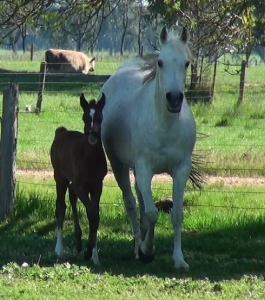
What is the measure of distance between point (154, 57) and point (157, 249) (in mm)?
2050

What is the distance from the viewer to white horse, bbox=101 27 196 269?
25.8ft

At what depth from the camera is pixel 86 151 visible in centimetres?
846

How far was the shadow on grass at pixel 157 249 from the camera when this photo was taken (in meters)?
8.21

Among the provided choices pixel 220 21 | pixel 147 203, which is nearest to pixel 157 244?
pixel 147 203

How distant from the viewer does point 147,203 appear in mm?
8273

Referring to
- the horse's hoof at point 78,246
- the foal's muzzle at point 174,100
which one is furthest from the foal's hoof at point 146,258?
the foal's muzzle at point 174,100

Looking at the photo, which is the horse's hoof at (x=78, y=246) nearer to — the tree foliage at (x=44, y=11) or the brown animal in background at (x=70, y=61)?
the tree foliage at (x=44, y=11)

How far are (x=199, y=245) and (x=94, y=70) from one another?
37.0 meters

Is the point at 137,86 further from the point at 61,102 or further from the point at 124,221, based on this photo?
the point at 61,102

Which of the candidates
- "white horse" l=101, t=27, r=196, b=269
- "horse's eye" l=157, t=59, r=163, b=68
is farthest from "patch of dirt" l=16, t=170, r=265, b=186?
"horse's eye" l=157, t=59, r=163, b=68

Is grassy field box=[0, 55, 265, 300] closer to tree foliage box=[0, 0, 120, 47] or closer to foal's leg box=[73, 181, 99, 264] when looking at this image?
foal's leg box=[73, 181, 99, 264]

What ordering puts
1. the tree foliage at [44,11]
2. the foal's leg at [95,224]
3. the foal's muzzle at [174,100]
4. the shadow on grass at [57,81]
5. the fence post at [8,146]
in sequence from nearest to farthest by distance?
1. the foal's muzzle at [174,100]
2. the foal's leg at [95,224]
3. the tree foliage at [44,11]
4. the fence post at [8,146]
5. the shadow on grass at [57,81]

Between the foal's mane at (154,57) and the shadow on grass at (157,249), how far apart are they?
1.85 m

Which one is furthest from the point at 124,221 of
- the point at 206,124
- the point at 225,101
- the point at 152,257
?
the point at 225,101
